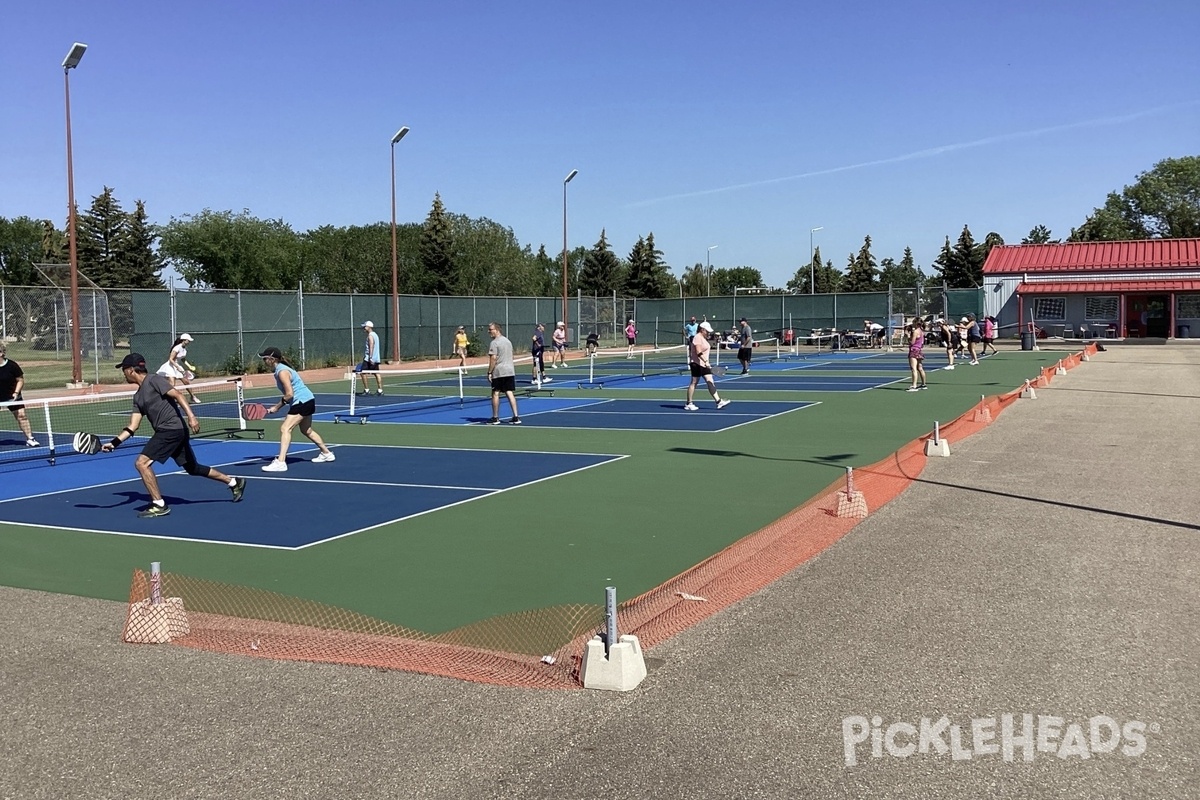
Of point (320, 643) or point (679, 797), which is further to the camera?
point (320, 643)

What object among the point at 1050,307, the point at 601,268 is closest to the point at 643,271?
the point at 601,268

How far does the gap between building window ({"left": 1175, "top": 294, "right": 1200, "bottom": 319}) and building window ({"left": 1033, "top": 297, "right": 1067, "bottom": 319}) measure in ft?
19.6

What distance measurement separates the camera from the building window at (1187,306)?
6438cm

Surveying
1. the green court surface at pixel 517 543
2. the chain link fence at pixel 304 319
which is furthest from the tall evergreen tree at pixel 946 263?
the green court surface at pixel 517 543

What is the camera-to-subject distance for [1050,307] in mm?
67438

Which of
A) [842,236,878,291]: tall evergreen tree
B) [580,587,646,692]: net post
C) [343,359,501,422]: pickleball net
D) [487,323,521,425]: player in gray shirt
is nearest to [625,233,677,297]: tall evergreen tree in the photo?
[842,236,878,291]: tall evergreen tree

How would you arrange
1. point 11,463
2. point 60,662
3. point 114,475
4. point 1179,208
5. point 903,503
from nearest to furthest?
point 60,662 < point 903,503 < point 114,475 < point 11,463 < point 1179,208

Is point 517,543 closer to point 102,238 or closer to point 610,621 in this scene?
point 610,621

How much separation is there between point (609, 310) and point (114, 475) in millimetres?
48744

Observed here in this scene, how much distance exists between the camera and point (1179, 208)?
10994 centimetres

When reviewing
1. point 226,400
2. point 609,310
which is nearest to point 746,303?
point 609,310

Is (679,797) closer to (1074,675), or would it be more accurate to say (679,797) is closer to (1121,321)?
(1074,675)

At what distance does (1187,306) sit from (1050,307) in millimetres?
7292

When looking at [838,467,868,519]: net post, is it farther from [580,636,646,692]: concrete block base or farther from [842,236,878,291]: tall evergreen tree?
[842,236,878,291]: tall evergreen tree
